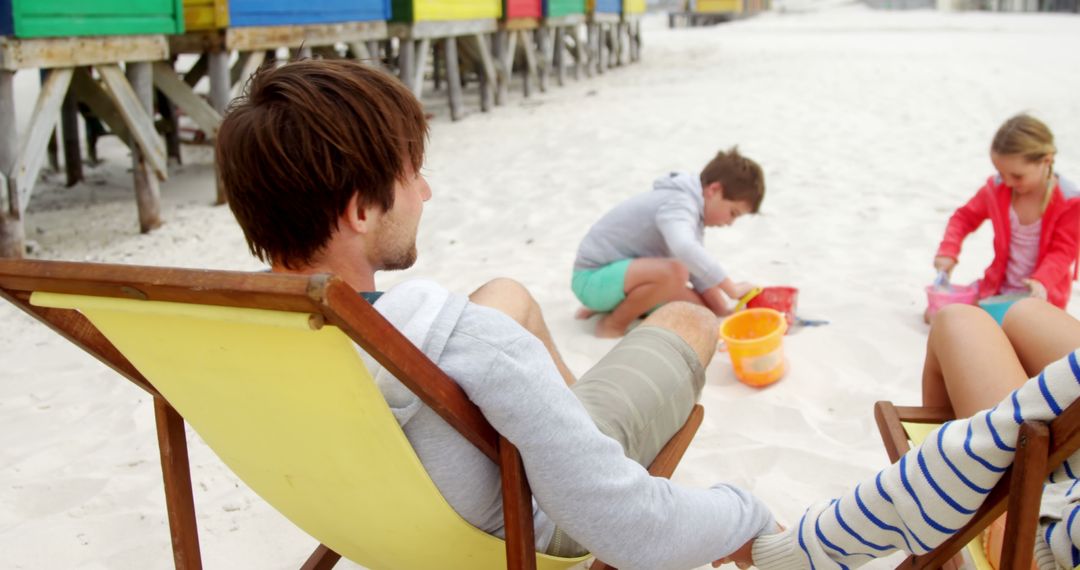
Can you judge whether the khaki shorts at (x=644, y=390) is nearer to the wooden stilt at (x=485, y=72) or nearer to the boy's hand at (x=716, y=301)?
the boy's hand at (x=716, y=301)

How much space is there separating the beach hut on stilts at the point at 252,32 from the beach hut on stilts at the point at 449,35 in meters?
0.73

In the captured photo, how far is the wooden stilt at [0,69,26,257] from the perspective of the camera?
16.1 ft

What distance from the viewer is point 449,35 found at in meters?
10.6

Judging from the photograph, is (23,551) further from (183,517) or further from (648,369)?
(648,369)

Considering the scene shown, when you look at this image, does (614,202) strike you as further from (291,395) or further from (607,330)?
(291,395)

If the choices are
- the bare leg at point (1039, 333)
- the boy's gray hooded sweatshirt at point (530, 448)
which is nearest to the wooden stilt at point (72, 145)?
the boy's gray hooded sweatshirt at point (530, 448)

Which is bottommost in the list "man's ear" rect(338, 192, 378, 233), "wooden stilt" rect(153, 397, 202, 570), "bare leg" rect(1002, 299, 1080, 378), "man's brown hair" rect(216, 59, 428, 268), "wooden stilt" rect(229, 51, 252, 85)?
"wooden stilt" rect(153, 397, 202, 570)

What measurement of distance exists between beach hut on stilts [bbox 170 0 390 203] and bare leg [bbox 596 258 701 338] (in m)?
3.07

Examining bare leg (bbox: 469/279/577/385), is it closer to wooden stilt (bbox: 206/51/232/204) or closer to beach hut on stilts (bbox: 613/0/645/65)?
wooden stilt (bbox: 206/51/232/204)

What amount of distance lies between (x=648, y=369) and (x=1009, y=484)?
2.68ft

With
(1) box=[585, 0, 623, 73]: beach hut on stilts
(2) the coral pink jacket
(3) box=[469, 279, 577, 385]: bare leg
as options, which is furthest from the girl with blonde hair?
(1) box=[585, 0, 623, 73]: beach hut on stilts

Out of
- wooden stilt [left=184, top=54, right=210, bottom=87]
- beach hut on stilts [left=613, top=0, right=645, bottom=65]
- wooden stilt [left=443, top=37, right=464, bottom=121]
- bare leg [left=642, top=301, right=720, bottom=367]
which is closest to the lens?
bare leg [left=642, top=301, right=720, bottom=367]

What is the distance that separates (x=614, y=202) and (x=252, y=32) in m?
3.10

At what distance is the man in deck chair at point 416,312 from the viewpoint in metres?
1.42
